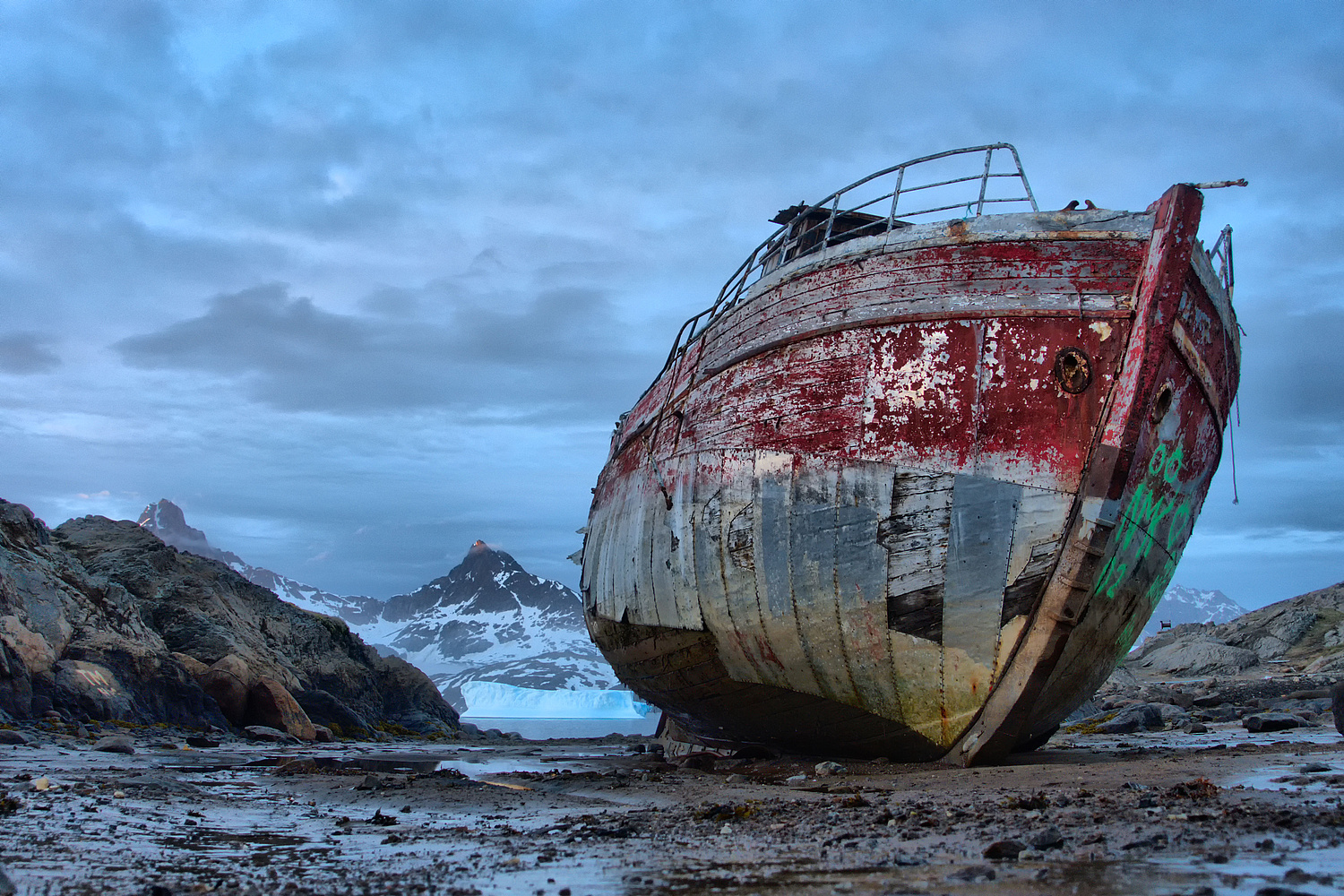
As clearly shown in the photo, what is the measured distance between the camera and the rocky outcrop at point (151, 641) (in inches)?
502

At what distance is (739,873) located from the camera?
119 inches

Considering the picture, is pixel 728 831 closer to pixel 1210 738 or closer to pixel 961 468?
pixel 961 468

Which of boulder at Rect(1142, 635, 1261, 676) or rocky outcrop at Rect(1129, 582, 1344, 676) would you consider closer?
rocky outcrop at Rect(1129, 582, 1344, 676)

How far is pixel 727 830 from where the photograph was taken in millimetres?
4141

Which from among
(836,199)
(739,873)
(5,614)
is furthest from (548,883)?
(5,614)

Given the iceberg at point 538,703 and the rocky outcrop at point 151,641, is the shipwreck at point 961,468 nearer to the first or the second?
the rocky outcrop at point 151,641

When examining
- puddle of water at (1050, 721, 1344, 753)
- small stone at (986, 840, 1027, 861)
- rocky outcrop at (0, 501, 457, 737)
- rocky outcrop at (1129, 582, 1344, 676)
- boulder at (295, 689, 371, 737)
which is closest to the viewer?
small stone at (986, 840, 1027, 861)

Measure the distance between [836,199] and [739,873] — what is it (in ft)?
20.6

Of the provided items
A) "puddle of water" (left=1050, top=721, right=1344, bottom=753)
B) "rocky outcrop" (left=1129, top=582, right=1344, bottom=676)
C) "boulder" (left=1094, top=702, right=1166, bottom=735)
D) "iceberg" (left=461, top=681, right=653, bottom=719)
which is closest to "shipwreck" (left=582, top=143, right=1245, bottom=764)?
"puddle of water" (left=1050, top=721, right=1344, bottom=753)

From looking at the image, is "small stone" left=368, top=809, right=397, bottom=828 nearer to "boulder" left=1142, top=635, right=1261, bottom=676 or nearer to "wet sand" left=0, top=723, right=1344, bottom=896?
"wet sand" left=0, top=723, right=1344, bottom=896

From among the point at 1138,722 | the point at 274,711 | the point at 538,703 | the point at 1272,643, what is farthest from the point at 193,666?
the point at 538,703

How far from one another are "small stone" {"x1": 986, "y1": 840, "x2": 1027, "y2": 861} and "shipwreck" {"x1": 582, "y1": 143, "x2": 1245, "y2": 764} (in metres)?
3.01

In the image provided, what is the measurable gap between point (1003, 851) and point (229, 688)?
15.6 meters

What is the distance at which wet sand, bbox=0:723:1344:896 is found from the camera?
9.25 feet
